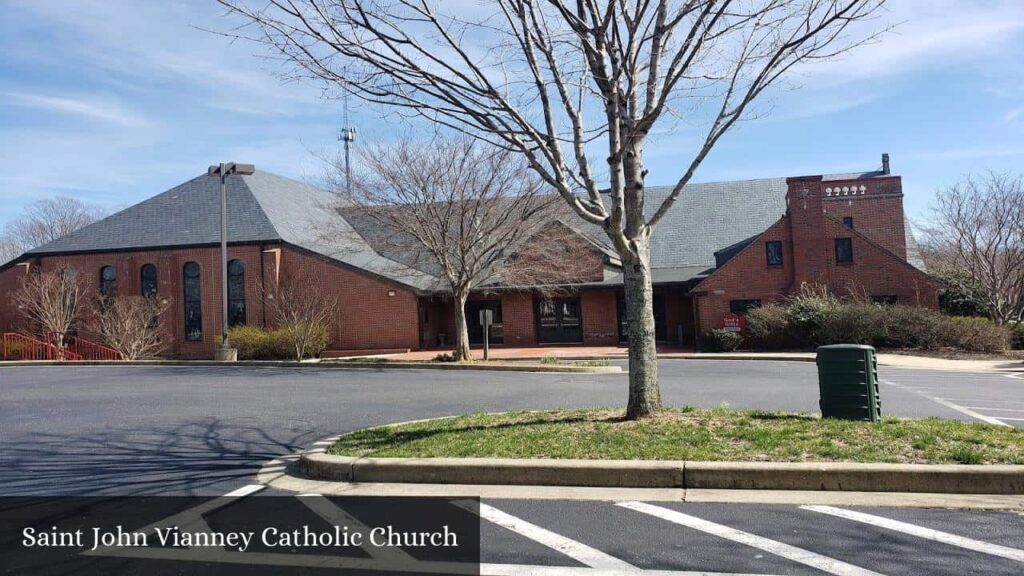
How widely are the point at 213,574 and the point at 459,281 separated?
18670 mm

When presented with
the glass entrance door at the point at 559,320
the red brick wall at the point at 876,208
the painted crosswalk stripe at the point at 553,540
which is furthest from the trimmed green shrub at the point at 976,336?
the painted crosswalk stripe at the point at 553,540

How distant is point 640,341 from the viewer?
8.46 metres

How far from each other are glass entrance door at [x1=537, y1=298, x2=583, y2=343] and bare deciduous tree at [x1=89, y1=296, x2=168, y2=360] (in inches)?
625

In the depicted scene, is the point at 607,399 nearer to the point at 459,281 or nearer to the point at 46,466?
the point at 46,466

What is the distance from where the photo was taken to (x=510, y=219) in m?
23.2

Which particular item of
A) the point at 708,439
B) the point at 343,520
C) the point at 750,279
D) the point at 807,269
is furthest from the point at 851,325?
the point at 343,520

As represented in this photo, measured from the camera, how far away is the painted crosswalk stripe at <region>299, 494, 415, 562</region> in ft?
16.8

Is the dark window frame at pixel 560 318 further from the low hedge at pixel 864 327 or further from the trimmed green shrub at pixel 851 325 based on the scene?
the trimmed green shrub at pixel 851 325

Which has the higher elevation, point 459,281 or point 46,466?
point 459,281

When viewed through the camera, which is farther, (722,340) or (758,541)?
(722,340)

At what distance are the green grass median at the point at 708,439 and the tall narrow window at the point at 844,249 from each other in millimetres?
22431

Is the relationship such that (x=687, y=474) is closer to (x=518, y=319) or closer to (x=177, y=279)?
(x=518, y=319)

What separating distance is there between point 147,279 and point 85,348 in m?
3.86

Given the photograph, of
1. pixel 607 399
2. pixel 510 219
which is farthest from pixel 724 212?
pixel 607 399
